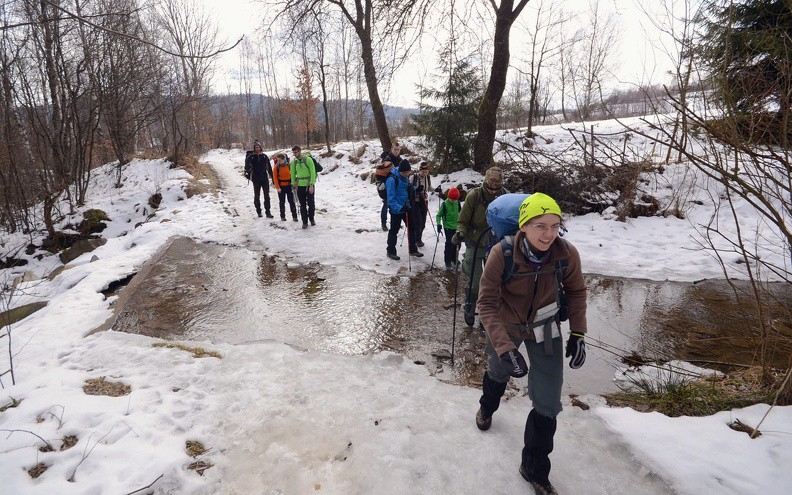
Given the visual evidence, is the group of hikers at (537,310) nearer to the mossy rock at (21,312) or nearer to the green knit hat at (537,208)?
the green knit hat at (537,208)

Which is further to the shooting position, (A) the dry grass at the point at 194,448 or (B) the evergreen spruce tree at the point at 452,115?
(B) the evergreen spruce tree at the point at 452,115

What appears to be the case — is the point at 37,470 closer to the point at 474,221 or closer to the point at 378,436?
the point at 378,436

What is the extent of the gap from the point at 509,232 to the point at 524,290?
0.56 metres

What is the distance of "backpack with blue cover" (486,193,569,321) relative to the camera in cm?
251

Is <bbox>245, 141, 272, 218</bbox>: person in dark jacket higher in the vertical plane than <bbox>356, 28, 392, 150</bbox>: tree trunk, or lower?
lower

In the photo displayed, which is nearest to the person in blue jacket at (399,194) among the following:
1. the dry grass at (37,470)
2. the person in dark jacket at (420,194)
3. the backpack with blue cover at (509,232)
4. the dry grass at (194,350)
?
the person in dark jacket at (420,194)

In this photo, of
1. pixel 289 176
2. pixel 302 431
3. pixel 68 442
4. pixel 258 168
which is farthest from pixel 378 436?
pixel 258 168

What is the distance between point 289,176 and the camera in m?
9.97

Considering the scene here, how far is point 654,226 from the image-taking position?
8758 millimetres

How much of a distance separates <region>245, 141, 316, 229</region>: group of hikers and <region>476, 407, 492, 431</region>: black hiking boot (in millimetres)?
7399

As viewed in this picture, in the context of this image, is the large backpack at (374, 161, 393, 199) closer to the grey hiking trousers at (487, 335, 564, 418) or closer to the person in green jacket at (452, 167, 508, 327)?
the person in green jacket at (452, 167, 508, 327)

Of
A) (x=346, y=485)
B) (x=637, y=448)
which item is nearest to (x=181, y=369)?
(x=346, y=485)

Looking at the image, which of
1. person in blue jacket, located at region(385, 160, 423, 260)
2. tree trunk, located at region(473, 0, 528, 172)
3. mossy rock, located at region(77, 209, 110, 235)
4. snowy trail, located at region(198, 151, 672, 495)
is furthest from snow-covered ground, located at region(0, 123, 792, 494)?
mossy rock, located at region(77, 209, 110, 235)

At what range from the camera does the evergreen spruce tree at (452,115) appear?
11.7 metres
